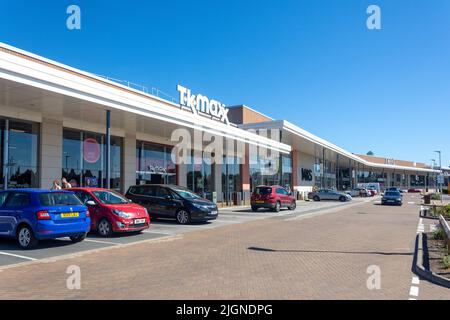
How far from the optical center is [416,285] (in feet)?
21.6

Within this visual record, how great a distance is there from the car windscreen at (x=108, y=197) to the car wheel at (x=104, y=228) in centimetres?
66

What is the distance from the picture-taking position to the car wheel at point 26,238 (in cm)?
940

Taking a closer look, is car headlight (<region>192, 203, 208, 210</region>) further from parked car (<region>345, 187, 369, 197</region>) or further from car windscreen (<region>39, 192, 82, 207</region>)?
parked car (<region>345, 187, 369, 197</region>)

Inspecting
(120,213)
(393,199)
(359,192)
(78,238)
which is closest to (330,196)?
(393,199)

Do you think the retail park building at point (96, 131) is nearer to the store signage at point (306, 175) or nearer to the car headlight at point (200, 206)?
the car headlight at point (200, 206)

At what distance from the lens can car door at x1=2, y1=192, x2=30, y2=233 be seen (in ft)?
31.2

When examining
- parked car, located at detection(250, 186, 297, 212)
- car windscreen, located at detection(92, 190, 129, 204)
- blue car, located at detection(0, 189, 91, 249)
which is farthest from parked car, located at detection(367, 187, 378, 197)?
blue car, located at detection(0, 189, 91, 249)

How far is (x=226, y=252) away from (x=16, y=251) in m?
4.95

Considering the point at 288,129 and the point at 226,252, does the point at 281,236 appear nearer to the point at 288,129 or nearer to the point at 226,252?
the point at 226,252

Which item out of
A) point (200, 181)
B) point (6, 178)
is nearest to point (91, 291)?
point (6, 178)

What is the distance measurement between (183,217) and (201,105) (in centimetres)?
1577

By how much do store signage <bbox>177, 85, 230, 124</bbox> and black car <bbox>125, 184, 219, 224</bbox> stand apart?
A: 38.7ft
